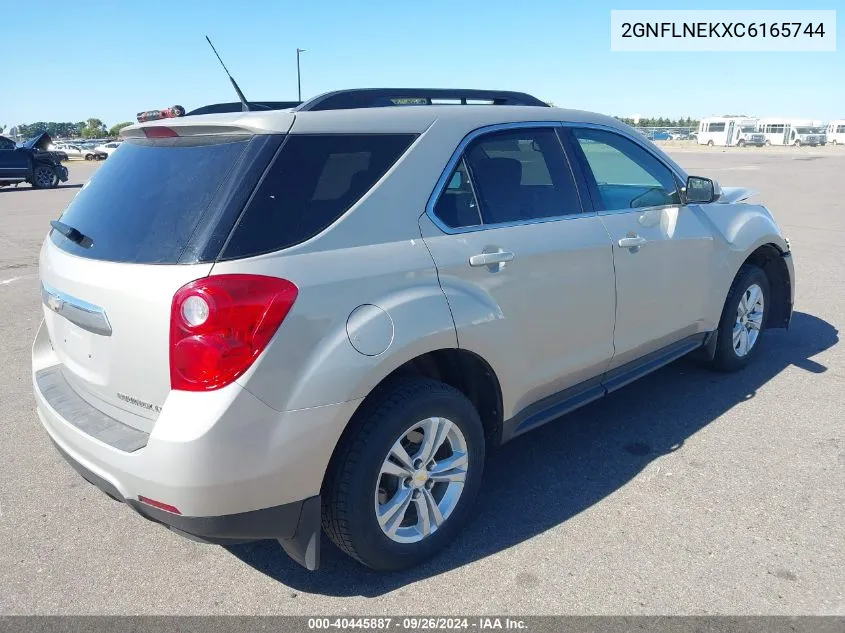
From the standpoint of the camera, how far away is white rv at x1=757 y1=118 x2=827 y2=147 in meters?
63.0

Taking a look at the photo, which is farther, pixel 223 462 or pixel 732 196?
pixel 732 196

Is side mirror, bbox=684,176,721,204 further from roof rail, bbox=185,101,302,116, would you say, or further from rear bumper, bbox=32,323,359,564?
rear bumper, bbox=32,323,359,564

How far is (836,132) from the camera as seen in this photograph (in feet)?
227

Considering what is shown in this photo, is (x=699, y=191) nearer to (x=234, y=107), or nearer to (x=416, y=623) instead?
(x=234, y=107)

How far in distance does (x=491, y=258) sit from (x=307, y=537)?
1307mm

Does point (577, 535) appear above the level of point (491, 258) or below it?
below

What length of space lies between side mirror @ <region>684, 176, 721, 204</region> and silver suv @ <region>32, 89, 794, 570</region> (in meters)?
0.85

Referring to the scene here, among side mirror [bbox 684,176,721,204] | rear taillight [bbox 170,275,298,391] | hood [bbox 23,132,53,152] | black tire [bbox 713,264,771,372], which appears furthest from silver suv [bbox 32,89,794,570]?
hood [bbox 23,132,53,152]

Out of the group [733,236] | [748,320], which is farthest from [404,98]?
[748,320]

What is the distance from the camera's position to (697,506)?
313 cm

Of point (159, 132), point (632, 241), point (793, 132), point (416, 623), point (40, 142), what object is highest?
point (793, 132)

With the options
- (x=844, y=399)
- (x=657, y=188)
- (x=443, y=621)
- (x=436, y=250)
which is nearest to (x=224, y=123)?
(x=436, y=250)

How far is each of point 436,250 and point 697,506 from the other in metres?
1.73

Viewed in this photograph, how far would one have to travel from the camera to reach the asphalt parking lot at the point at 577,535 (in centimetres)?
257
